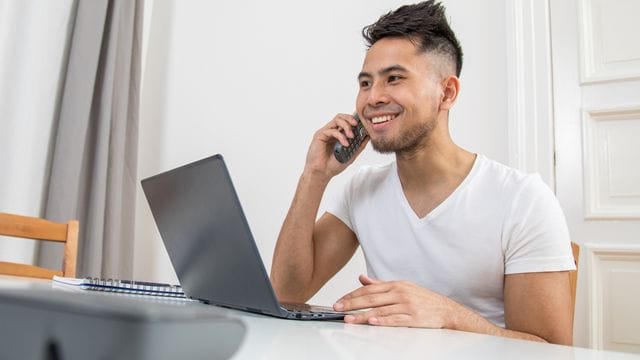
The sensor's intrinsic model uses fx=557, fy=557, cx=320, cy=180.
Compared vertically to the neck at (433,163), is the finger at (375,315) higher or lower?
lower

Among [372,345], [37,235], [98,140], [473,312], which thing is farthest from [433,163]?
[98,140]

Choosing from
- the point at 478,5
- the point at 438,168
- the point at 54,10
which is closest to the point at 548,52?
the point at 478,5

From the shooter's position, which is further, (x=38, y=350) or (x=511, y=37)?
(x=511, y=37)

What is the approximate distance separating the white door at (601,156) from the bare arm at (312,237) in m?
0.80

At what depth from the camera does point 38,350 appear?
213 millimetres

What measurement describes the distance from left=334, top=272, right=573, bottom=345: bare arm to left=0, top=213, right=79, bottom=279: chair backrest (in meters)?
1.00

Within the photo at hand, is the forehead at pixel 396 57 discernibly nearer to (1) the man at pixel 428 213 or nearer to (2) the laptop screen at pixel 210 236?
(1) the man at pixel 428 213

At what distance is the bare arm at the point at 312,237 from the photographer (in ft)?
4.53

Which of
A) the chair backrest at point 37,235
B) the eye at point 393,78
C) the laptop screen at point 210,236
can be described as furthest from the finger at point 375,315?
the chair backrest at point 37,235

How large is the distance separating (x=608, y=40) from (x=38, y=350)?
196 centimetres

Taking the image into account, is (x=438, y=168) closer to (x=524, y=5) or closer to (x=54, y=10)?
(x=524, y=5)

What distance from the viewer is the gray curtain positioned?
2119 mm

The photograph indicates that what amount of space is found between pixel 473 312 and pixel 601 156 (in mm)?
1125

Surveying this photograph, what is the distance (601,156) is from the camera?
1.77 meters
